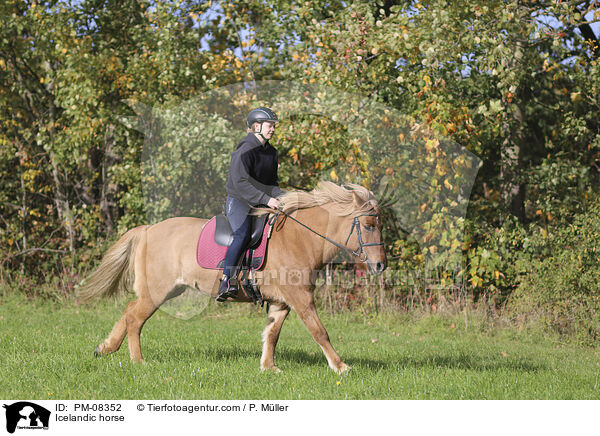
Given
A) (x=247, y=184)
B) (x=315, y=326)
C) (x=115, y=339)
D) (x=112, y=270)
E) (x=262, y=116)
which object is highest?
(x=262, y=116)

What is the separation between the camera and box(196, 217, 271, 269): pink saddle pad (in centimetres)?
696

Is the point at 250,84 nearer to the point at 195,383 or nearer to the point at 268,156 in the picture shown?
the point at 268,156

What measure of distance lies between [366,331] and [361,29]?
5.43 metres

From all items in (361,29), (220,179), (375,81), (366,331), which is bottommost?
(366,331)

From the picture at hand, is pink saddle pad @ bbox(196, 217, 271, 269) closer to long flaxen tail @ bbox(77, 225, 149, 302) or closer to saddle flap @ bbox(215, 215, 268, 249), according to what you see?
saddle flap @ bbox(215, 215, 268, 249)

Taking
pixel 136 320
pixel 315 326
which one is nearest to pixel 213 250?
pixel 136 320

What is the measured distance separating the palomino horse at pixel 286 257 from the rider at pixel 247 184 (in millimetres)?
272

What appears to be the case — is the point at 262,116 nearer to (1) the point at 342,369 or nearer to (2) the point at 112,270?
(1) the point at 342,369

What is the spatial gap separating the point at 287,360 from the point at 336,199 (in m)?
2.51

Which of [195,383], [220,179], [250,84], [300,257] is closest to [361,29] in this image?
[250,84]

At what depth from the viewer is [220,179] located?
12.9m
